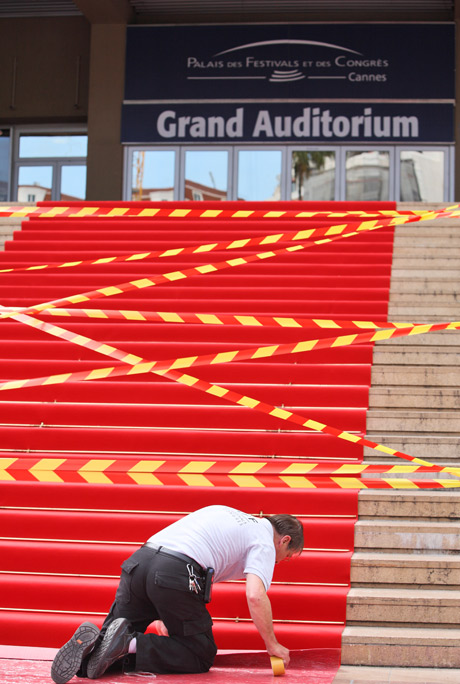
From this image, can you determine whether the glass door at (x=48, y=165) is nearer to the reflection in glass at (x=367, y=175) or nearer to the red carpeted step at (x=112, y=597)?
the reflection in glass at (x=367, y=175)

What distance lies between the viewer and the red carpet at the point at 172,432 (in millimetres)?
4438

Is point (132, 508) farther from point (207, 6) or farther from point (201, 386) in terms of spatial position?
point (207, 6)

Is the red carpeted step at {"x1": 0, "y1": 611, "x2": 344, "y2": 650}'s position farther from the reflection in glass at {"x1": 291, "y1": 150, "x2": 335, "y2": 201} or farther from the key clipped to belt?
the reflection in glass at {"x1": 291, "y1": 150, "x2": 335, "y2": 201}

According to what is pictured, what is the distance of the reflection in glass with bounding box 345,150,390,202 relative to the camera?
14.8 meters

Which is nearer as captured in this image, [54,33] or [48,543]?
[48,543]

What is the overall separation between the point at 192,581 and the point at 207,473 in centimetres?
143

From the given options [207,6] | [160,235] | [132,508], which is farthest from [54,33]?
[132,508]

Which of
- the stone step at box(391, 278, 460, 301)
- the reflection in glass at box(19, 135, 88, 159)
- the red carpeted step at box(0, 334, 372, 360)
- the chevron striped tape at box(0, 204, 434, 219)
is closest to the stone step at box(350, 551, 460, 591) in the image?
the red carpeted step at box(0, 334, 372, 360)

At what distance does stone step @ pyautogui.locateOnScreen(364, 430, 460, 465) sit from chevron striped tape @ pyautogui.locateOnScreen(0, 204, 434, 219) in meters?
4.29

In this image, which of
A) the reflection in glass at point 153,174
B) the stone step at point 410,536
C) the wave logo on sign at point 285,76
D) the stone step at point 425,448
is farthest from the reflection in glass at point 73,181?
the stone step at point 410,536

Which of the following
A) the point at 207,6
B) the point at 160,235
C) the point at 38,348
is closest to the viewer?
the point at 38,348

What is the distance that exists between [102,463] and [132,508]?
38 cm

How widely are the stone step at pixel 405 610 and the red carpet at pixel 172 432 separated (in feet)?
0.31

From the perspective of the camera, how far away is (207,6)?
15.3 m
